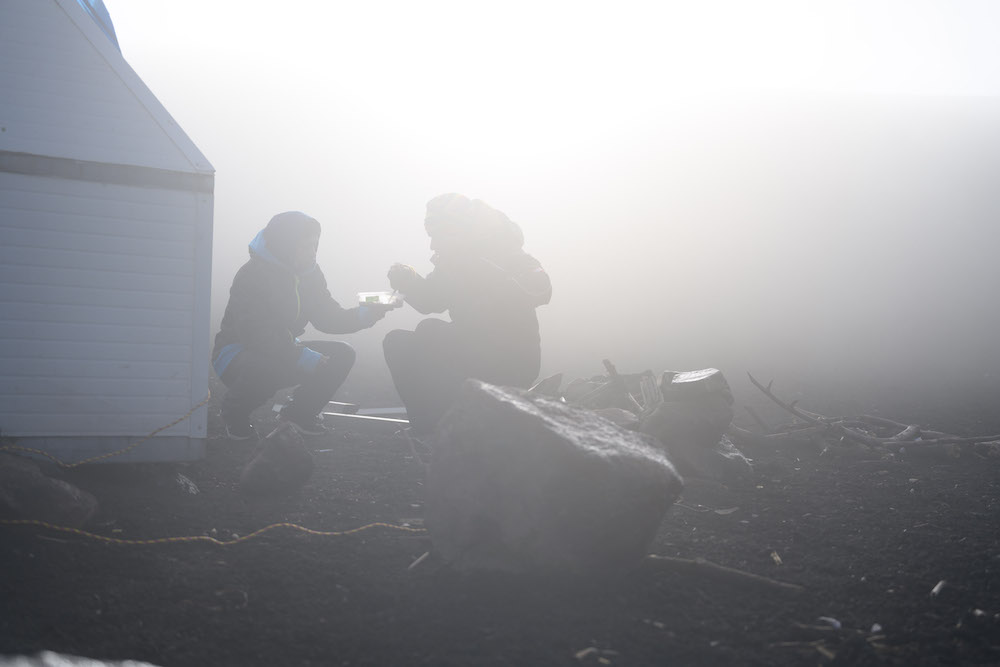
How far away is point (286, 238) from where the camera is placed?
5453mm

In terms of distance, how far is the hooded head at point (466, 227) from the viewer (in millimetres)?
5523

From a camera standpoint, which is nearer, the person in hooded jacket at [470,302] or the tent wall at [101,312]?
the tent wall at [101,312]

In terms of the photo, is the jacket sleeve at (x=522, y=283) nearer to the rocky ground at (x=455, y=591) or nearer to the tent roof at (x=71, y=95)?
the rocky ground at (x=455, y=591)

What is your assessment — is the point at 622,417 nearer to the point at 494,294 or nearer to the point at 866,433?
the point at 494,294

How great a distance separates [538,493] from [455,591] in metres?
0.56

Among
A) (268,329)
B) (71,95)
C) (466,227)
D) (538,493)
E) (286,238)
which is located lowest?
(538,493)

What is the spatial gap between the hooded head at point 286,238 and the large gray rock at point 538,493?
2.64 m

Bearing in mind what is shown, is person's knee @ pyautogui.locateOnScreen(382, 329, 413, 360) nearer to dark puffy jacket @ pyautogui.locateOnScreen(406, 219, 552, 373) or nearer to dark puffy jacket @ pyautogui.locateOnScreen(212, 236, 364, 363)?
dark puffy jacket @ pyautogui.locateOnScreen(406, 219, 552, 373)

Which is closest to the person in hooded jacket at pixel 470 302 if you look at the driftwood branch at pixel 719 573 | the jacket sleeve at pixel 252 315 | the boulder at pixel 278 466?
the jacket sleeve at pixel 252 315

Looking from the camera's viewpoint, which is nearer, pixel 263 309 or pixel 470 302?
pixel 263 309

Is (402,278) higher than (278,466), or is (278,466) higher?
(402,278)

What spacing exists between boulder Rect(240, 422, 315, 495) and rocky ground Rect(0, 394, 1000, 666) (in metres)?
0.12

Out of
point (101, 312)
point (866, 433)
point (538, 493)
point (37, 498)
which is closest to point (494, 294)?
point (538, 493)

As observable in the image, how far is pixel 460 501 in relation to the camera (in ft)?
11.0
